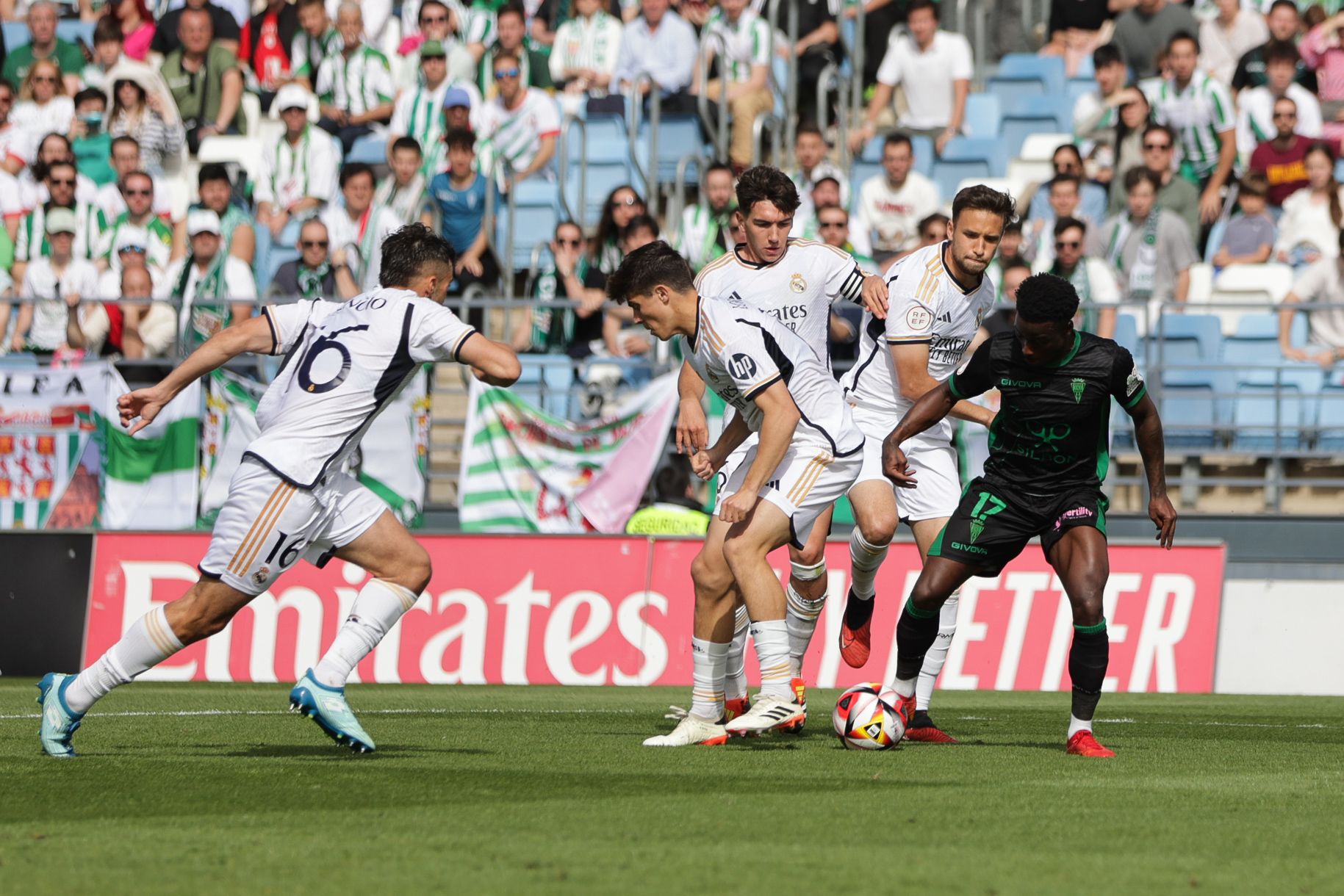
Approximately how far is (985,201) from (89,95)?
14.4m

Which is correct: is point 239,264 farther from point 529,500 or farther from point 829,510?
point 829,510

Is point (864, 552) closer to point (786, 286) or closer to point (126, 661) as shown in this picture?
point (786, 286)

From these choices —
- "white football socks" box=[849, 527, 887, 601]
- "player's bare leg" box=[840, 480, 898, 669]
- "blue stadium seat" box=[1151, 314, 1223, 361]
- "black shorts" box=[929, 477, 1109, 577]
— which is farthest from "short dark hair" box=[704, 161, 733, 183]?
"black shorts" box=[929, 477, 1109, 577]

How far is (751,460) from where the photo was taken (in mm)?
8836

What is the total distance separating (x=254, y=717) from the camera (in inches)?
406

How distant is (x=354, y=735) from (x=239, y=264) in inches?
406

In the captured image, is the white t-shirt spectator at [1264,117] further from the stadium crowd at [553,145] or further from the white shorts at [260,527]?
the white shorts at [260,527]

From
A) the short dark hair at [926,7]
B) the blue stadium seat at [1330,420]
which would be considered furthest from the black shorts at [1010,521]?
the short dark hair at [926,7]

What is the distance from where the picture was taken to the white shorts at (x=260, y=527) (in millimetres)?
7871

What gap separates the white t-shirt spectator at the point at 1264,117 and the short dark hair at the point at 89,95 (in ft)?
39.9

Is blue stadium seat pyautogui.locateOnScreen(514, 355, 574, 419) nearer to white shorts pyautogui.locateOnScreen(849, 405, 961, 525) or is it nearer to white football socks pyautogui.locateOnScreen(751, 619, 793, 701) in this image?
white shorts pyautogui.locateOnScreen(849, 405, 961, 525)

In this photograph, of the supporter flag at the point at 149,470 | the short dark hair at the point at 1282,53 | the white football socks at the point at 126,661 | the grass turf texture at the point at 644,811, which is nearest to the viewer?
the grass turf texture at the point at 644,811

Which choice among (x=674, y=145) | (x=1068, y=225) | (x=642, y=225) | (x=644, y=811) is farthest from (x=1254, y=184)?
(x=644, y=811)

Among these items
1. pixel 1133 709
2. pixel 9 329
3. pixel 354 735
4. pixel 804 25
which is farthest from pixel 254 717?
pixel 804 25
